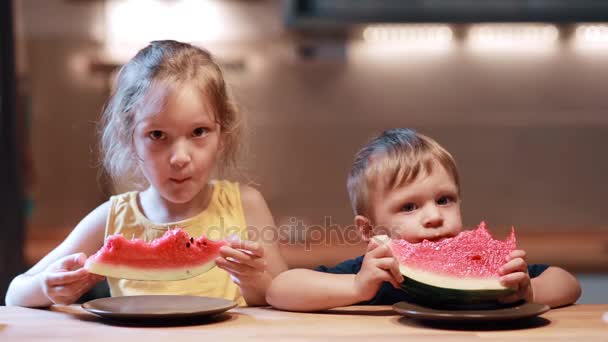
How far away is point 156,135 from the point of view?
170 cm

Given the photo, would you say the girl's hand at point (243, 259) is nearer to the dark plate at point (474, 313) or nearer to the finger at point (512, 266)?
the dark plate at point (474, 313)

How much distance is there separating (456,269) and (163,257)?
0.56 meters

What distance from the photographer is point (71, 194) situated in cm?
437

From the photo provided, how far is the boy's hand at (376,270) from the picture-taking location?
1.44 metres

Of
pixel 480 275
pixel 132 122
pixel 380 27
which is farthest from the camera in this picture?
pixel 380 27

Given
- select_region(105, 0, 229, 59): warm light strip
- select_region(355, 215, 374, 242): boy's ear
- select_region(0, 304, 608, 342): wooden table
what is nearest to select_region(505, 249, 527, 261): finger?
select_region(0, 304, 608, 342): wooden table

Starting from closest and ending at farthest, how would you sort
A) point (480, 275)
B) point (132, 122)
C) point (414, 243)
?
point (480, 275) < point (414, 243) < point (132, 122)

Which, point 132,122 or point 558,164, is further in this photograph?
point 558,164

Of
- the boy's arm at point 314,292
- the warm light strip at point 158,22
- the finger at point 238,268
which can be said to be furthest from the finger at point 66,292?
the warm light strip at point 158,22

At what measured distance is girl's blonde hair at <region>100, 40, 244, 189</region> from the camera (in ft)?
5.75

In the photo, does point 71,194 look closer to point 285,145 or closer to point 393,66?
point 285,145

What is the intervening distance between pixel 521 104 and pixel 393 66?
727 millimetres

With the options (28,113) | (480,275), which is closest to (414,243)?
(480,275)

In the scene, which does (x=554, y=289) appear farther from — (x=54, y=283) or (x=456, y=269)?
(x=54, y=283)
